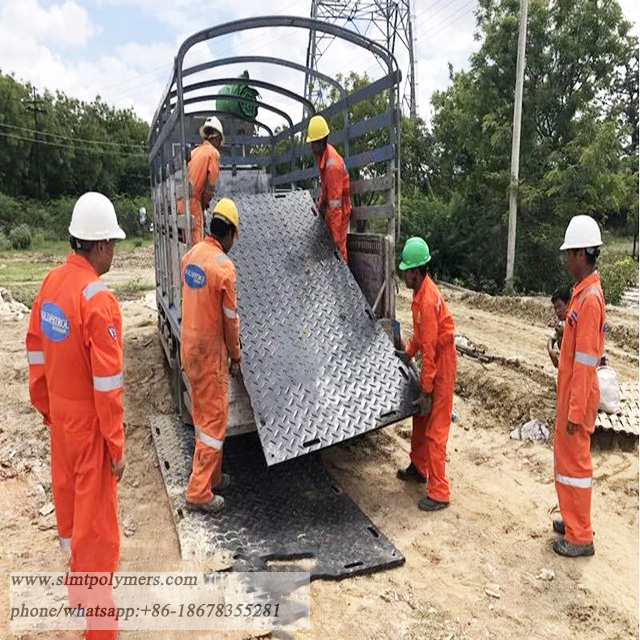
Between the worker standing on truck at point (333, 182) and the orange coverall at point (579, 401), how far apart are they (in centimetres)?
239

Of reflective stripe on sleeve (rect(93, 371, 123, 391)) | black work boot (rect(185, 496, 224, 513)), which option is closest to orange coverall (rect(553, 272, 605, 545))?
black work boot (rect(185, 496, 224, 513))

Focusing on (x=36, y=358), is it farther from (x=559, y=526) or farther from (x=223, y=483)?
(x=559, y=526)

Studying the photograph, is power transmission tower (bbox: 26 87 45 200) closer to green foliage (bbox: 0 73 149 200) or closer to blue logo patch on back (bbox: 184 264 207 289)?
green foliage (bbox: 0 73 149 200)

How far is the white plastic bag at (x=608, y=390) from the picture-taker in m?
5.23

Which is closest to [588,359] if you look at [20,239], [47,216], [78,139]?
[20,239]

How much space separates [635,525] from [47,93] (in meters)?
42.6

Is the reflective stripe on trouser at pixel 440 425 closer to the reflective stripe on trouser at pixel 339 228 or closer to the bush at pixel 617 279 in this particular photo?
the reflective stripe on trouser at pixel 339 228

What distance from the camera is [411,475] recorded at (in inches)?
183

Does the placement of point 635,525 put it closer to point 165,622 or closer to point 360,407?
point 360,407

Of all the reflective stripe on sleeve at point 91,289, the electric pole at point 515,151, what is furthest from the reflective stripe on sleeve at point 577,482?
the electric pole at point 515,151

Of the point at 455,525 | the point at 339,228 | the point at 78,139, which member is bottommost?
the point at 455,525

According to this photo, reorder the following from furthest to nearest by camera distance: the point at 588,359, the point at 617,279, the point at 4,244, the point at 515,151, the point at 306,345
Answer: the point at 4,244 < the point at 515,151 < the point at 617,279 < the point at 306,345 < the point at 588,359

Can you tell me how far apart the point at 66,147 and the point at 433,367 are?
3821 centimetres

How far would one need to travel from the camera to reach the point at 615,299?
11.9 metres
